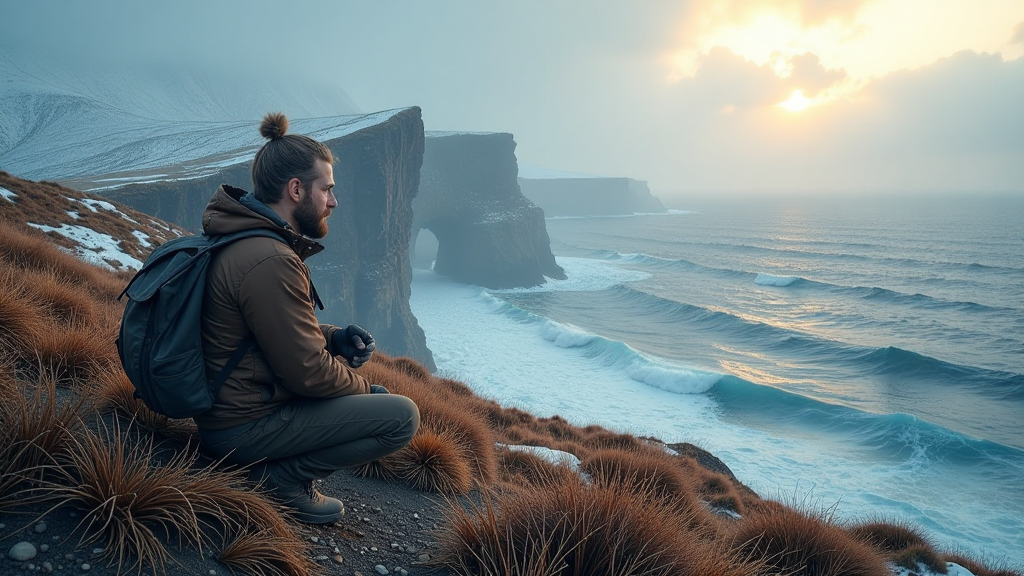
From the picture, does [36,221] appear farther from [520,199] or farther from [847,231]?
[847,231]

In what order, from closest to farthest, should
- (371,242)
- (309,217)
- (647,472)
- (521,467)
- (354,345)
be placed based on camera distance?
(309,217) < (354,345) < (647,472) < (521,467) < (371,242)

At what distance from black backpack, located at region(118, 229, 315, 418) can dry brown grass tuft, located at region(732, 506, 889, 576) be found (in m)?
3.72

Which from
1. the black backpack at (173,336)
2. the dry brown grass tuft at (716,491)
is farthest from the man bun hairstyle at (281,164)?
the dry brown grass tuft at (716,491)

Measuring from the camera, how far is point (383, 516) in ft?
11.6

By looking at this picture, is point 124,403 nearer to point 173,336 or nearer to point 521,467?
point 173,336

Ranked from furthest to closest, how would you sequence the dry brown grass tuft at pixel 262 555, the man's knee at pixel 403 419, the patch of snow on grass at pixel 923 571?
the patch of snow on grass at pixel 923 571
the man's knee at pixel 403 419
the dry brown grass tuft at pixel 262 555

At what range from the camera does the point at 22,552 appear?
79.5 inches

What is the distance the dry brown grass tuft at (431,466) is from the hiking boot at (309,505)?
1.13 meters

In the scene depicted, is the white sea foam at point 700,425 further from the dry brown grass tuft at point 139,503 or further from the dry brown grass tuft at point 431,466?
the dry brown grass tuft at point 139,503

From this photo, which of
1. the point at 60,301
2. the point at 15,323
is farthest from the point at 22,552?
the point at 60,301

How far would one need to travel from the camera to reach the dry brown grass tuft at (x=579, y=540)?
262 cm

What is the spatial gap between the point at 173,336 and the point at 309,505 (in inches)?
48.6

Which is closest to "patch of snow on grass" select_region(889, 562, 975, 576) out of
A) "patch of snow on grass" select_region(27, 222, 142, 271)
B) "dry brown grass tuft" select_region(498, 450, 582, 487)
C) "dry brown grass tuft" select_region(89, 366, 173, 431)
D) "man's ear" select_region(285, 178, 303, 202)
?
"dry brown grass tuft" select_region(498, 450, 582, 487)

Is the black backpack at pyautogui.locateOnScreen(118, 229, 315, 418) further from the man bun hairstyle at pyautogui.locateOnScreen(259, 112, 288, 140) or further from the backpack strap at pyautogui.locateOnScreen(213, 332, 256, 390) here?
the man bun hairstyle at pyautogui.locateOnScreen(259, 112, 288, 140)
